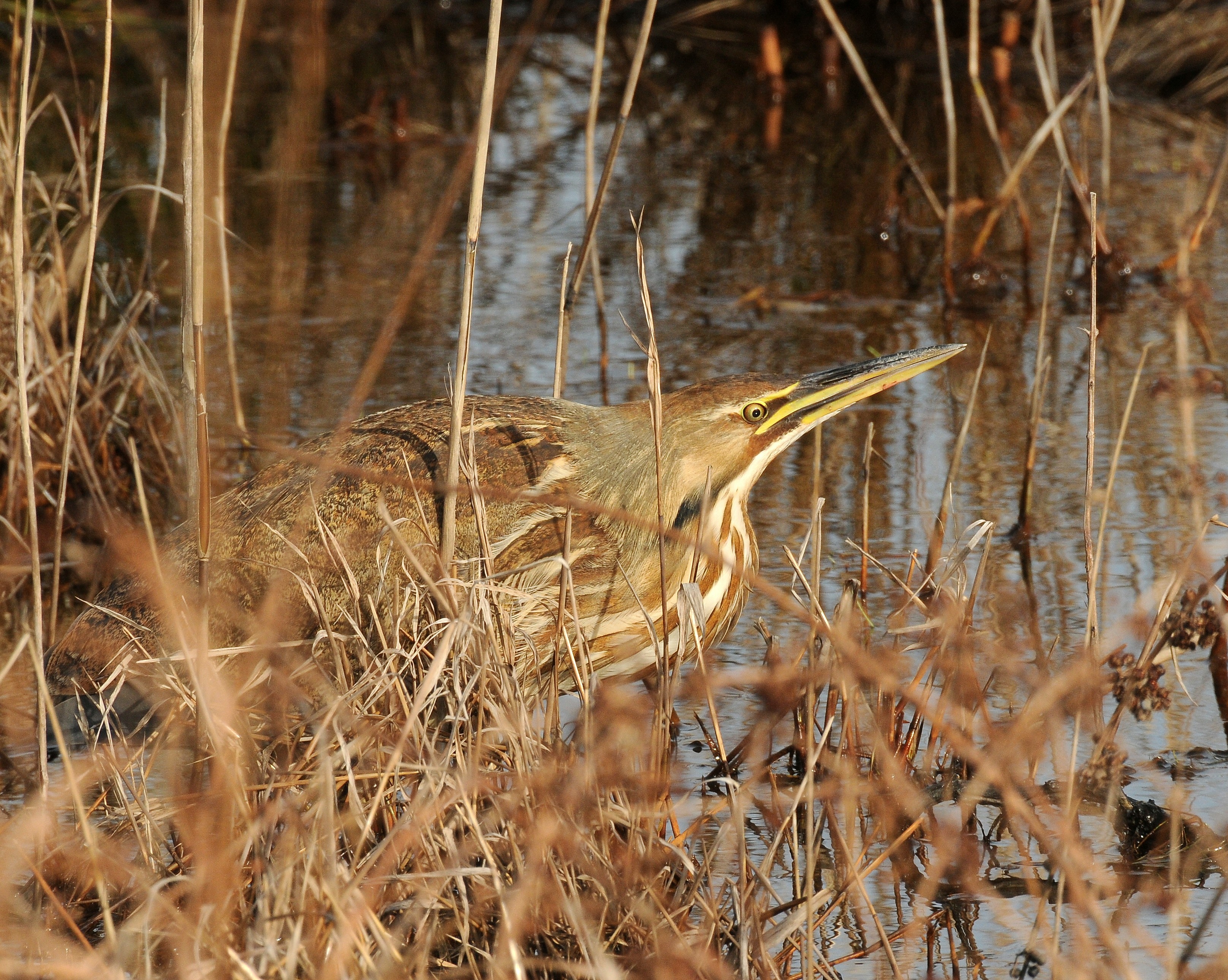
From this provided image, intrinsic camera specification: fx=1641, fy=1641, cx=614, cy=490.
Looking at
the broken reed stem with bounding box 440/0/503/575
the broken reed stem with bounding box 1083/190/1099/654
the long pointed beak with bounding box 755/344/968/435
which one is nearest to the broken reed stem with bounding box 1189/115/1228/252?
the long pointed beak with bounding box 755/344/968/435

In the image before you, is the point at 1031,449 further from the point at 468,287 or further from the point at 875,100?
the point at 875,100

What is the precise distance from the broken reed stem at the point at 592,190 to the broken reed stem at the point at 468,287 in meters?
0.70

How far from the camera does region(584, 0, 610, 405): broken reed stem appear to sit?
3439mm

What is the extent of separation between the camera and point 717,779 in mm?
2242

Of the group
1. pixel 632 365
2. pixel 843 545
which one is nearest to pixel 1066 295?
pixel 632 365

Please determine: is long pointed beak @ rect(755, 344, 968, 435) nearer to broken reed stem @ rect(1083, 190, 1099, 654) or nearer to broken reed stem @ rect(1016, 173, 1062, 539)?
broken reed stem @ rect(1083, 190, 1099, 654)

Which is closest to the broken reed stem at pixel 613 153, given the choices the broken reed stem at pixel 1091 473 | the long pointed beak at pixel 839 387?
the long pointed beak at pixel 839 387

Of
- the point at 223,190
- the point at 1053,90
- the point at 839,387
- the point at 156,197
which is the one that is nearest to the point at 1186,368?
the point at 1053,90

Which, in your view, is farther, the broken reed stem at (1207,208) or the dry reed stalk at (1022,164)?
the broken reed stem at (1207,208)

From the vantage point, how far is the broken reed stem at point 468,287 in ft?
6.93

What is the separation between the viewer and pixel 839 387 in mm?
2648

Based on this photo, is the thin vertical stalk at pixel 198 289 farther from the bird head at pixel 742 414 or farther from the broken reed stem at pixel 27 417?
the bird head at pixel 742 414

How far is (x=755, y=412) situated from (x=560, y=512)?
0.35 m

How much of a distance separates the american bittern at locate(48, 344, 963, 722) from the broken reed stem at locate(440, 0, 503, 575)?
0.24m
